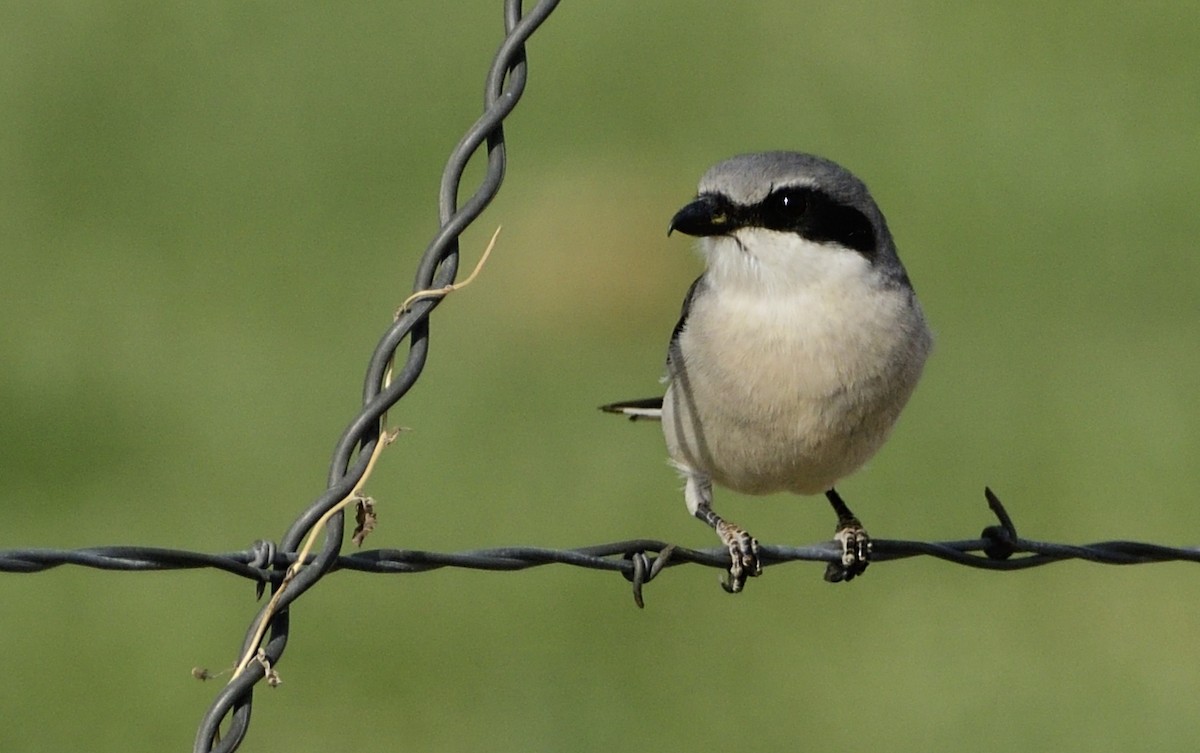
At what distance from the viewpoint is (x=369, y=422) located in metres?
3.01

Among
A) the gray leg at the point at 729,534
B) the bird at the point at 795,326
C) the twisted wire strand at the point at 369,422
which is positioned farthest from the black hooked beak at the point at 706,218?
the twisted wire strand at the point at 369,422

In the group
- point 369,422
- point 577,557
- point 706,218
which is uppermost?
point 706,218

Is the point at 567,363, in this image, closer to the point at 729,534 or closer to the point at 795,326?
the point at 729,534

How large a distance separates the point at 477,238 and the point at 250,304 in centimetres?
122

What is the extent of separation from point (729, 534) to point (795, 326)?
0.71 m

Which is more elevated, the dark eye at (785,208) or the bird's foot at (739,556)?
the dark eye at (785,208)

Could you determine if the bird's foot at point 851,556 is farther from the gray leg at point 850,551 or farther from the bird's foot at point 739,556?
the bird's foot at point 739,556

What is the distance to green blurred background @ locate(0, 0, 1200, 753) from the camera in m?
6.79

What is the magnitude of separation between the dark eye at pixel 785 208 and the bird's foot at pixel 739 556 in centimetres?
88

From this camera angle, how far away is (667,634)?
23.1 feet

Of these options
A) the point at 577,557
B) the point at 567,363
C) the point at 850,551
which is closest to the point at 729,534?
the point at 850,551

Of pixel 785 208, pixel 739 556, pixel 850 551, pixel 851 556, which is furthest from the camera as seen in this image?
pixel 785 208

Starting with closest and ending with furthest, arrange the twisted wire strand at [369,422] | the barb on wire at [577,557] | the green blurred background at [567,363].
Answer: the twisted wire strand at [369,422], the barb on wire at [577,557], the green blurred background at [567,363]

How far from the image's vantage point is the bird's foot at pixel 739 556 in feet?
15.5
